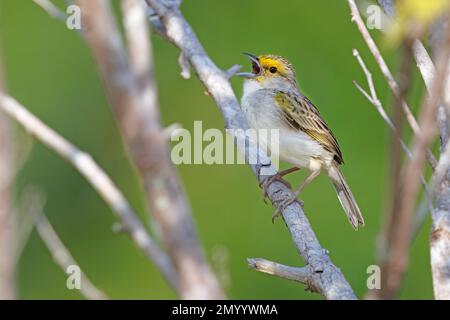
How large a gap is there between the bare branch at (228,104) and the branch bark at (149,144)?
1283mm

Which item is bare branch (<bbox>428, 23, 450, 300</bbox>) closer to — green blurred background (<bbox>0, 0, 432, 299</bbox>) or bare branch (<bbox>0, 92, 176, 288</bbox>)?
bare branch (<bbox>0, 92, 176, 288</bbox>)

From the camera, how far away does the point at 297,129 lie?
485 centimetres

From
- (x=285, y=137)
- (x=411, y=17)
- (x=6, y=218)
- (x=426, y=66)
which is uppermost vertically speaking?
(x=285, y=137)

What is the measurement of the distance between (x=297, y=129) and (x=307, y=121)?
9cm

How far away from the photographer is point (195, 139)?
527cm

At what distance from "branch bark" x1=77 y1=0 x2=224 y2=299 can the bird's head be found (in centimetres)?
351

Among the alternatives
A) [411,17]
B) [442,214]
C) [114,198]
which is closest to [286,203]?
[442,214]

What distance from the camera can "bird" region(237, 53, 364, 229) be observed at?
470cm

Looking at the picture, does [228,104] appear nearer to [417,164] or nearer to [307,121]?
[307,121]

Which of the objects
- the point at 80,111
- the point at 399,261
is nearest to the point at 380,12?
the point at 399,261

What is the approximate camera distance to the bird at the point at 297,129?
4.70 m

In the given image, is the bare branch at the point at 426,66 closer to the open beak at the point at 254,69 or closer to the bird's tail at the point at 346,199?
the bird's tail at the point at 346,199

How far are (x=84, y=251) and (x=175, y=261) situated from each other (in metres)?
4.61

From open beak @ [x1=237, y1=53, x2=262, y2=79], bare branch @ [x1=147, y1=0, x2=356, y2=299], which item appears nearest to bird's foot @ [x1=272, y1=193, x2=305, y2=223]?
bare branch @ [x1=147, y1=0, x2=356, y2=299]
